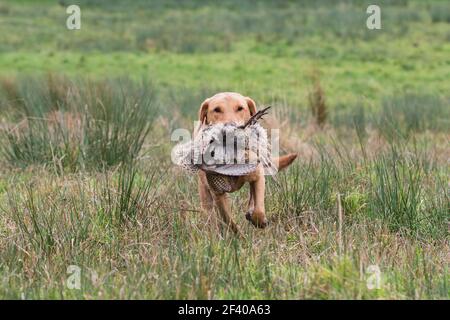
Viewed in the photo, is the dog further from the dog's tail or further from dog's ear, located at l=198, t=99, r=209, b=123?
the dog's tail

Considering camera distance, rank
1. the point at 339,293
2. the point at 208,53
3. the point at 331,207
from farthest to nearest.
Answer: the point at 208,53
the point at 331,207
the point at 339,293

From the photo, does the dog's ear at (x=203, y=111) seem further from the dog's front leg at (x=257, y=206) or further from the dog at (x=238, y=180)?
the dog's front leg at (x=257, y=206)

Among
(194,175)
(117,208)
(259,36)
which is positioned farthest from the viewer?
(259,36)

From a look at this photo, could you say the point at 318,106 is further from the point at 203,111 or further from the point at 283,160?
the point at 203,111

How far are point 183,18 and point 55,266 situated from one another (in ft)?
82.6

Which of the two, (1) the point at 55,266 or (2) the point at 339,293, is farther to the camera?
(1) the point at 55,266

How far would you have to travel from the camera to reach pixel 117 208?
20.8ft

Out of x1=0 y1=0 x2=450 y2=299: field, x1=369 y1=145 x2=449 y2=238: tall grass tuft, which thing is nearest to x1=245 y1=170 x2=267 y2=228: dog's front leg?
x1=0 y1=0 x2=450 y2=299: field

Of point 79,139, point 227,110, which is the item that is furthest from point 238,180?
point 79,139

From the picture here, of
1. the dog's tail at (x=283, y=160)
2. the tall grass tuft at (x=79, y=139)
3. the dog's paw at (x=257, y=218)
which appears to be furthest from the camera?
the tall grass tuft at (x=79, y=139)

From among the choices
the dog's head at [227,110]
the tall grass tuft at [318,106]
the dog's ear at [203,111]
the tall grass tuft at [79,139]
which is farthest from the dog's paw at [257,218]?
the tall grass tuft at [318,106]

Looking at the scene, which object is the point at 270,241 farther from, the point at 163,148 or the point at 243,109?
the point at 163,148

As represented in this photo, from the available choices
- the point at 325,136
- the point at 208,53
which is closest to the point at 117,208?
the point at 325,136

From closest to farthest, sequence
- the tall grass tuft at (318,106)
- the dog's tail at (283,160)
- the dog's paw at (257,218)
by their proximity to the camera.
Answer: the dog's paw at (257,218) → the dog's tail at (283,160) → the tall grass tuft at (318,106)
